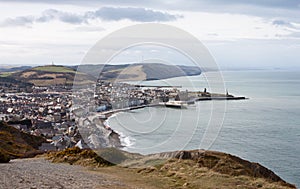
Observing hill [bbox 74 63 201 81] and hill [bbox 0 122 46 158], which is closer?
hill [bbox 74 63 201 81]

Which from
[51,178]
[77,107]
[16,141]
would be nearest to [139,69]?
[16,141]

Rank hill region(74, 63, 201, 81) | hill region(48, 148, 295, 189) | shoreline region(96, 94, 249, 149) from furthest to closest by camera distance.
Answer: shoreline region(96, 94, 249, 149) < hill region(74, 63, 201, 81) < hill region(48, 148, 295, 189)

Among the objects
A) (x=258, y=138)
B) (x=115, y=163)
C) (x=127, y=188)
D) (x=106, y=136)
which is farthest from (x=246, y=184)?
(x=258, y=138)

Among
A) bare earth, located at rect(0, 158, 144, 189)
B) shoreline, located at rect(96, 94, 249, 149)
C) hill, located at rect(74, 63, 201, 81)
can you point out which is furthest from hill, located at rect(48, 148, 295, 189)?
shoreline, located at rect(96, 94, 249, 149)

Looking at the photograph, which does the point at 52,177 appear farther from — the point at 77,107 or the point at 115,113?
the point at 115,113

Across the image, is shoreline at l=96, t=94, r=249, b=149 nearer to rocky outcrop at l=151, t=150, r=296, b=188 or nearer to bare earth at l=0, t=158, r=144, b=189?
rocky outcrop at l=151, t=150, r=296, b=188

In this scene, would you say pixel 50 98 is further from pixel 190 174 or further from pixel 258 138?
pixel 190 174

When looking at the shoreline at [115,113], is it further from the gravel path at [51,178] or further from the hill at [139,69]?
the gravel path at [51,178]

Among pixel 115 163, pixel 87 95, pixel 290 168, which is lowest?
pixel 290 168
